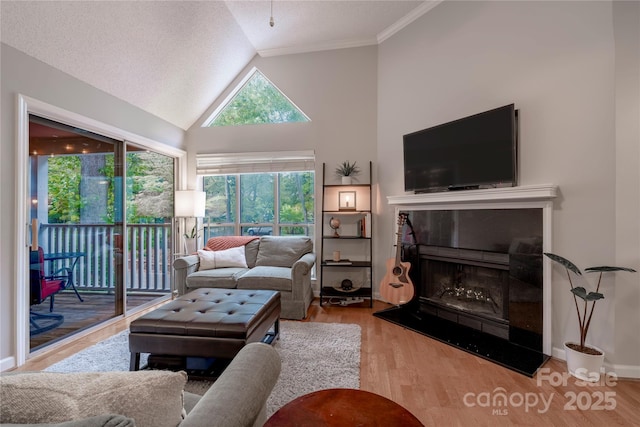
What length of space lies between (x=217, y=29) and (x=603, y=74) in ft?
12.0

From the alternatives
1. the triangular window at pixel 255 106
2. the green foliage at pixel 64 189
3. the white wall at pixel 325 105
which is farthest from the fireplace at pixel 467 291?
the green foliage at pixel 64 189

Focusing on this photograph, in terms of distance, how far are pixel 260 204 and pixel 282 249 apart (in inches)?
35.1

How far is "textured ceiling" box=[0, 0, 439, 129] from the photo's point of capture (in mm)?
2289

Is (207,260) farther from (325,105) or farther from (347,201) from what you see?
(325,105)

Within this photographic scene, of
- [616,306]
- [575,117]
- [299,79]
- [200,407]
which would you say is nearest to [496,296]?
[616,306]

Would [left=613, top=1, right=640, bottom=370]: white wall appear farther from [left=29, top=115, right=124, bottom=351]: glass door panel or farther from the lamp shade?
[left=29, top=115, right=124, bottom=351]: glass door panel

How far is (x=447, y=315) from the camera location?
9.99 feet

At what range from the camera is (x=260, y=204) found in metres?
4.36

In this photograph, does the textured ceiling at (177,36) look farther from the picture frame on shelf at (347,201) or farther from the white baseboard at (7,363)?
the white baseboard at (7,363)

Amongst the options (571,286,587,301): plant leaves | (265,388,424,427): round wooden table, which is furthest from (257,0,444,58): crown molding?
(265,388,424,427): round wooden table

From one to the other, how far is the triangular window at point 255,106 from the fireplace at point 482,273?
2.12 metres

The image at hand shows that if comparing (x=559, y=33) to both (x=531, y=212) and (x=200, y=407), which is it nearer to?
(x=531, y=212)

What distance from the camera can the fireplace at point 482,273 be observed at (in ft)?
7.75

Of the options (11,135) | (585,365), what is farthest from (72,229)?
(585,365)
